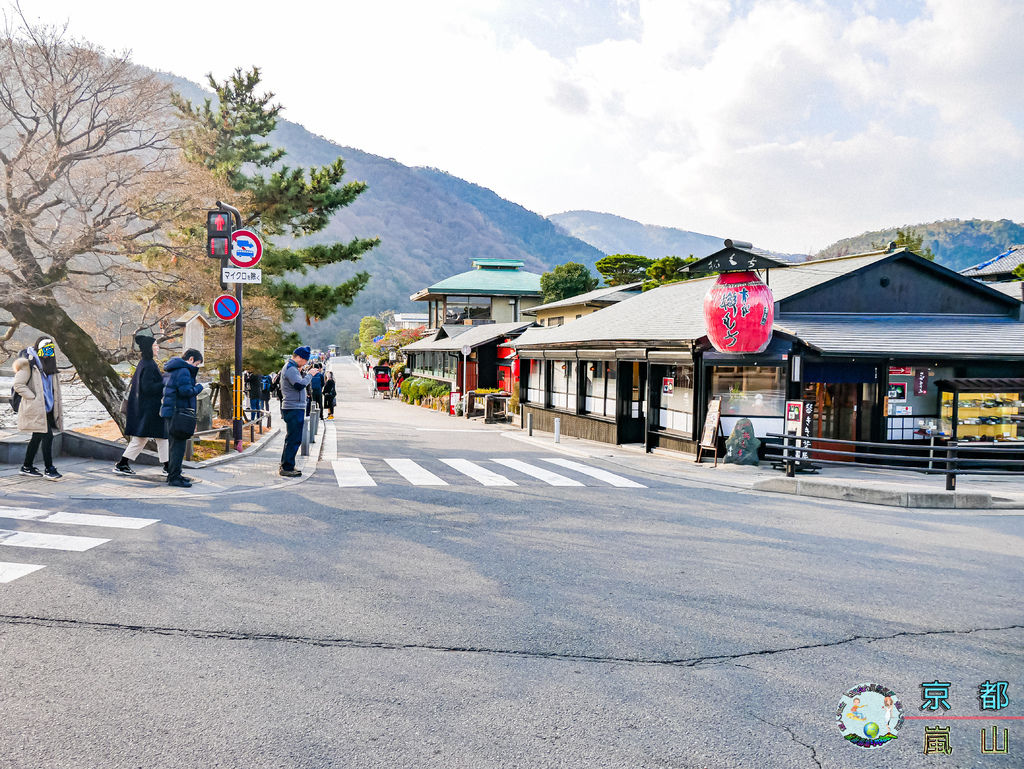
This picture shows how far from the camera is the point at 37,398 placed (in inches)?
377

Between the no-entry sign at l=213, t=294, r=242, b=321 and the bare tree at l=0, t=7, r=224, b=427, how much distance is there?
2622 mm

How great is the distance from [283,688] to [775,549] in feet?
18.3

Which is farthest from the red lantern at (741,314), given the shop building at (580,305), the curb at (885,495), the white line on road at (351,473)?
the shop building at (580,305)

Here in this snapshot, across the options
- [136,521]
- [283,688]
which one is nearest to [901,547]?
[283,688]

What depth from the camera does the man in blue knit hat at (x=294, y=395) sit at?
429 inches

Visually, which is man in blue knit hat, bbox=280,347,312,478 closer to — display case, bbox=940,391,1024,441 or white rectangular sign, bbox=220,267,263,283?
white rectangular sign, bbox=220,267,263,283

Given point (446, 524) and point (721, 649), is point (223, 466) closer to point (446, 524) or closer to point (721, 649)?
point (446, 524)

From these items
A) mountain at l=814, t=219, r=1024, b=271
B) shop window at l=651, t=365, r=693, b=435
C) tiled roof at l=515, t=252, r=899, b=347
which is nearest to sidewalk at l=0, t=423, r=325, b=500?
shop window at l=651, t=365, r=693, b=435

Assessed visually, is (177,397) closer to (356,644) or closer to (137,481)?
(137,481)

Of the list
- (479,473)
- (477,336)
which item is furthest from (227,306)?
(477,336)

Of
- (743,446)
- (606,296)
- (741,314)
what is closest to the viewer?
(741,314)

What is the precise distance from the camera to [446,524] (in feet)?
27.4

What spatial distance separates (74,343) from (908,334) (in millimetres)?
18723
